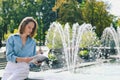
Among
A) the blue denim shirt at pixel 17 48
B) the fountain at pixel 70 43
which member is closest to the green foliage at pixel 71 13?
the fountain at pixel 70 43

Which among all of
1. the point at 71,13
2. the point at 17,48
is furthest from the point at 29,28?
the point at 71,13

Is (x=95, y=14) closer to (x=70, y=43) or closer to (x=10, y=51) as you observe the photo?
(x=70, y=43)

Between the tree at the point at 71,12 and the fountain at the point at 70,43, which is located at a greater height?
the tree at the point at 71,12

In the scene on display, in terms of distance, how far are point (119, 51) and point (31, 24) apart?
2194 centimetres

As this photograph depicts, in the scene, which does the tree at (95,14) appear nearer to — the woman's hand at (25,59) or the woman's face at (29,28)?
the woman's face at (29,28)

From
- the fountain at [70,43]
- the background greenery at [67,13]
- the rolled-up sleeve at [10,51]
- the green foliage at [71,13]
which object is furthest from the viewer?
the green foliage at [71,13]

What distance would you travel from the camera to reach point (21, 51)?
296cm

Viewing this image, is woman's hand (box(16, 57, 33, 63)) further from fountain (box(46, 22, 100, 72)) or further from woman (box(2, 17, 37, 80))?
fountain (box(46, 22, 100, 72))

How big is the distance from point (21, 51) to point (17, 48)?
0.15ft

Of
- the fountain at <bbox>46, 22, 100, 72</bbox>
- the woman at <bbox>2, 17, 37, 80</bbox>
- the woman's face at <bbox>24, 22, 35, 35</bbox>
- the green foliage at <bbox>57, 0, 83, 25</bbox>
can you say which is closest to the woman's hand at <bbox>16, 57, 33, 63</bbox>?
the woman at <bbox>2, 17, 37, 80</bbox>

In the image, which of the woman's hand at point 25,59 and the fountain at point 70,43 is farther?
the fountain at point 70,43

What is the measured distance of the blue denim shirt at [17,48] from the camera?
2889 mm

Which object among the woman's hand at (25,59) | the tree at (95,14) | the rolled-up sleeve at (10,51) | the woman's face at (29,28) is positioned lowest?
the woman's hand at (25,59)

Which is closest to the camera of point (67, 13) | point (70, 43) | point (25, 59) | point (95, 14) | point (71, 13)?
point (25, 59)
